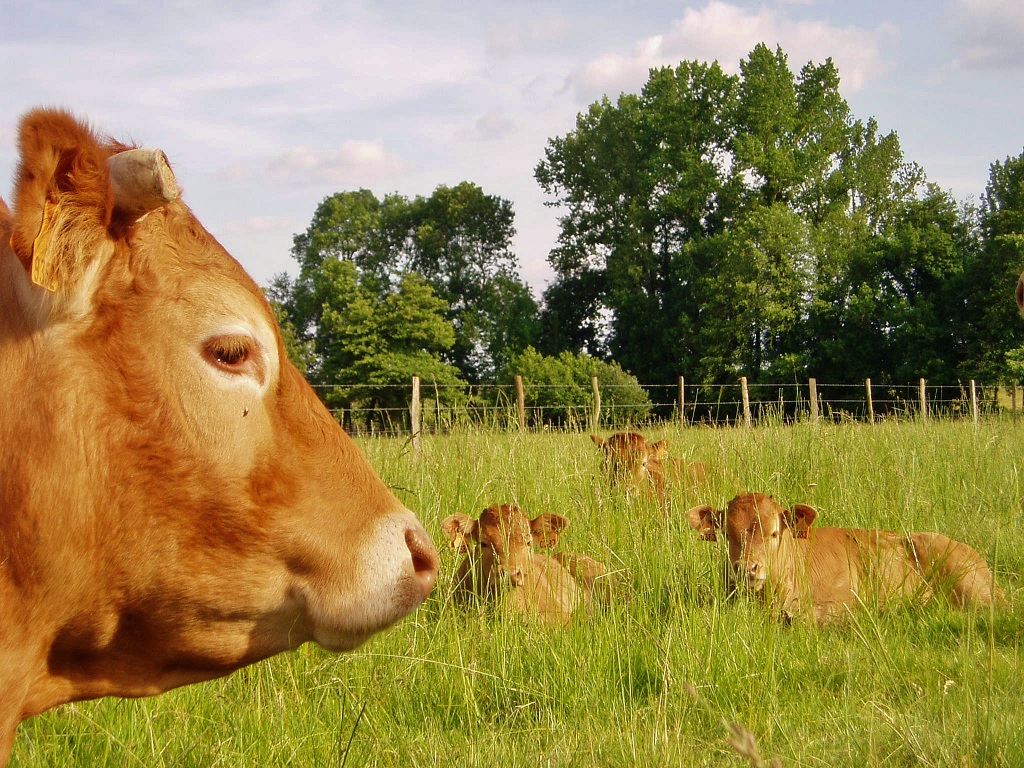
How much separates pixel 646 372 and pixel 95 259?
44.8m

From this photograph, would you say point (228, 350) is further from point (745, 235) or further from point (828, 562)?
point (745, 235)

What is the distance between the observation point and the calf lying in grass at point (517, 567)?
502cm

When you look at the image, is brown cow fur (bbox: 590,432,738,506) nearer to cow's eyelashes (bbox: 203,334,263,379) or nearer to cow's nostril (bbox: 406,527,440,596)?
cow's nostril (bbox: 406,527,440,596)

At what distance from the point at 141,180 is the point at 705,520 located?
186 inches

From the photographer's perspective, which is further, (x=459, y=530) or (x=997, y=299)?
(x=997, y=299)

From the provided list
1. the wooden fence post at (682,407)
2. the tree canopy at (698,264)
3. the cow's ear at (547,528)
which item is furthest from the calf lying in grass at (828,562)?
the tree canopy at (698,264)

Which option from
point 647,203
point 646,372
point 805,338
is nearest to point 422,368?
point 646,372

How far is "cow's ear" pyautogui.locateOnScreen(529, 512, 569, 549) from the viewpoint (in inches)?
220

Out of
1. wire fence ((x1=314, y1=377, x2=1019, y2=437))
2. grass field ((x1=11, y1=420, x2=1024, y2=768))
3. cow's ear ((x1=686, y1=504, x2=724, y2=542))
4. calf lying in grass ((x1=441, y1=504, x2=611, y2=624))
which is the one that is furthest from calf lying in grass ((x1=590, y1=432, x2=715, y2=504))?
calf lying in grass ((x1=441, y1=504, x2=611, y2=624))

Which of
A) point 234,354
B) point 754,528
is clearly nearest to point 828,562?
point 754,528

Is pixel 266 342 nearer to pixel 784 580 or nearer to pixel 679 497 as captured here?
pixel 784 580

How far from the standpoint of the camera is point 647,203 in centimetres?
4850

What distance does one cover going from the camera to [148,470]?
5.76ft

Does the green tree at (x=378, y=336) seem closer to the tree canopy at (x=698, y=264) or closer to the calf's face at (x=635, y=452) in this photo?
the tree canopy at (x=698, y=264)
